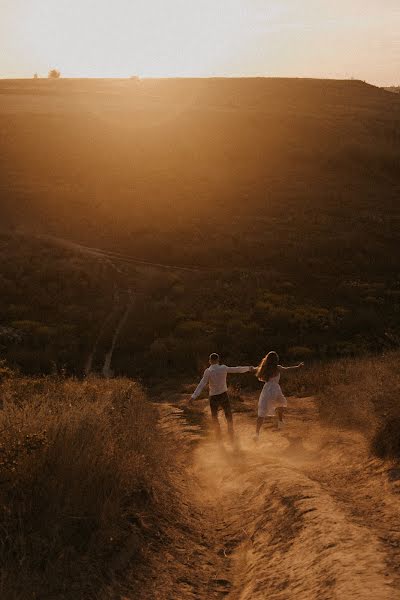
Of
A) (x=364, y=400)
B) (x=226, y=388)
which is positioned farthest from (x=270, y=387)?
(x=364, y=400)

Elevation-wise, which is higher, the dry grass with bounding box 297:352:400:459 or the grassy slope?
the grassy slope

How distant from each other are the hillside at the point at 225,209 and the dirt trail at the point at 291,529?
1395 cm

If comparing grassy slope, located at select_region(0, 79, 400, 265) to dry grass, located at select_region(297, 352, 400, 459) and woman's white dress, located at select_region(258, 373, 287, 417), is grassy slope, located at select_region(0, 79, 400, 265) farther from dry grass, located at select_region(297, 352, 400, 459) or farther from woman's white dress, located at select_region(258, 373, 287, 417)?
woman's white dress, located at select_region(258, 373, 287, 417)

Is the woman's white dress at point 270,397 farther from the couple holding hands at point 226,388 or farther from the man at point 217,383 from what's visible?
the man at point 217,383

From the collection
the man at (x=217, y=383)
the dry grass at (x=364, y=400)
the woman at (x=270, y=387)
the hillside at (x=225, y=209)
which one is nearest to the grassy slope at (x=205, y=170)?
the hillside at (x=225, y=209)

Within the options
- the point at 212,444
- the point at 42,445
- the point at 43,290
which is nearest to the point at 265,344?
the point at 43,290

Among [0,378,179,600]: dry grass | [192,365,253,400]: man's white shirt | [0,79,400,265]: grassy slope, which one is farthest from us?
[0,79,400,265]: grassy slope

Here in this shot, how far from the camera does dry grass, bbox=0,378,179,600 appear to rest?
205 inches

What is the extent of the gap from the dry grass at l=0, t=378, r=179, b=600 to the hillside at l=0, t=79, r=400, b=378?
1668 centimetres

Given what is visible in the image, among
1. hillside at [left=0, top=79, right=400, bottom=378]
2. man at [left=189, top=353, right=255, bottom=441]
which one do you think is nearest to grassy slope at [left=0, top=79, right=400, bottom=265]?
hillside at [left=0, top=79, right=400, bottom=378]

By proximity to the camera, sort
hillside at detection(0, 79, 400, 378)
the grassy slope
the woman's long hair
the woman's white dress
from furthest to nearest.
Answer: the grassy slope
hillside at detection(0, 79, 400, 378)
the woman's white dress
the woman's long hair

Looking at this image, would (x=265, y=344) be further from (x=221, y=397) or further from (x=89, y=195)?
(x=89, y=195)

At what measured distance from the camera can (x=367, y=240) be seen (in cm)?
4838

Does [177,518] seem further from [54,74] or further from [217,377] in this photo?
[54,74]
